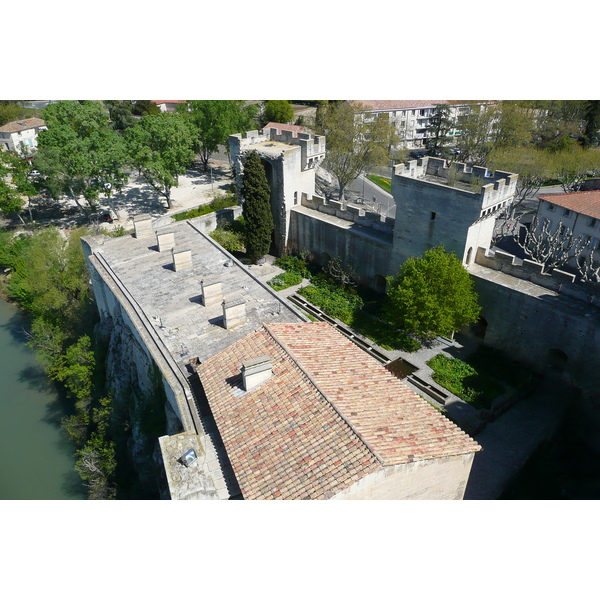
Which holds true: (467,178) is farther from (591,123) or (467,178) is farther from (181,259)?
(591,123)

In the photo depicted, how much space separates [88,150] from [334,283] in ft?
82.6

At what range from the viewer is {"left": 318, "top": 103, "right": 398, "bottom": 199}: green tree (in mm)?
44469

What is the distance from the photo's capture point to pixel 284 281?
3544cm

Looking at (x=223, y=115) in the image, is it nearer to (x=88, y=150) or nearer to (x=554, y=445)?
(x=88, y=150)

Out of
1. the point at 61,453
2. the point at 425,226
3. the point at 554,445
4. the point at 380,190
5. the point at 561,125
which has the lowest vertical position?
the point at 61,453

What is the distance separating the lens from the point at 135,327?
2280 cm

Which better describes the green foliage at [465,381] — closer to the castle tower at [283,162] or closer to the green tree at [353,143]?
the castle tower at [283,162]

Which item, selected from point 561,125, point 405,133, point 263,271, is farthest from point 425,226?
point 405,133

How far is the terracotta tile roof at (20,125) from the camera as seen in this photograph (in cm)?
6378

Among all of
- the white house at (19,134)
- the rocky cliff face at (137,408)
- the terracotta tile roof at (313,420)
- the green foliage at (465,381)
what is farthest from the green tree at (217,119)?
the terracotta tile roof at (313,420)

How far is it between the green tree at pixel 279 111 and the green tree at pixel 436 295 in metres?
47.0

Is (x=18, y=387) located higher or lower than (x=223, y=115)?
lower

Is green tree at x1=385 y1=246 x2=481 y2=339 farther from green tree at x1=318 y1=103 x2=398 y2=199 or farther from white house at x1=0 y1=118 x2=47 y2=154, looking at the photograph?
white house at x1=0 y1=118 x2=47 y2=154

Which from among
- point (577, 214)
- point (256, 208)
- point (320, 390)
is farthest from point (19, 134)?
point (577, 214)
